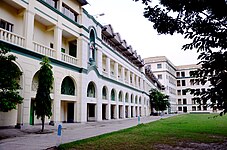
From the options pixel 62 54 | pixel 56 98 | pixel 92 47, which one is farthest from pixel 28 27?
pixel 92 47

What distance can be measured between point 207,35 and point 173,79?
80.5m

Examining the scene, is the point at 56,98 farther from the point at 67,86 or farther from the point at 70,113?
the point at 70,113

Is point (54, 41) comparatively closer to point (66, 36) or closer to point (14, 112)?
point (66, 36)

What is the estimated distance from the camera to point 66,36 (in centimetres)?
2278

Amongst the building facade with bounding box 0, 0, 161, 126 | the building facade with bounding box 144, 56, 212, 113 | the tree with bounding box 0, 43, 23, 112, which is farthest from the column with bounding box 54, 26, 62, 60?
the building facade with bounding box 144, 56, 212, 113

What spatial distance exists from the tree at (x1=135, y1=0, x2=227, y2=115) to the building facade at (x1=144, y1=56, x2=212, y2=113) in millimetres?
62101

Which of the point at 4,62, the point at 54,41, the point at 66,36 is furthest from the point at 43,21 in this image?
the point at 4,62

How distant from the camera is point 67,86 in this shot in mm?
21719

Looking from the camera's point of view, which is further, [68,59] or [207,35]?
[68,59]

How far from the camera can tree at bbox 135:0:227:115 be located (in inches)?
158

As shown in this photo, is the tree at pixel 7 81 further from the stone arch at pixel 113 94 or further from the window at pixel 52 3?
the stone arch at pixel 113 94

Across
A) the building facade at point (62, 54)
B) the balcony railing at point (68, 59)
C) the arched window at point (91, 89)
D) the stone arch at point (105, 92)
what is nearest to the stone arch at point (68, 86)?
the building facade at point (62, 54)

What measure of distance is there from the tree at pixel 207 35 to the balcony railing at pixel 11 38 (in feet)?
40.5

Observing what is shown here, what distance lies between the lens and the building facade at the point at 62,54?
1560 centimetres
